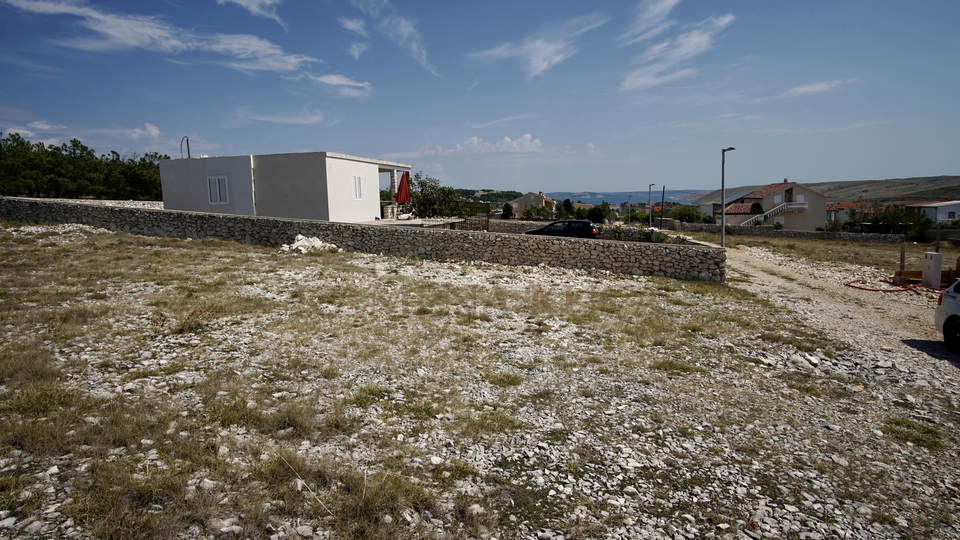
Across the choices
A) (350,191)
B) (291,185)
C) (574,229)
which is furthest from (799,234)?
(291,185)

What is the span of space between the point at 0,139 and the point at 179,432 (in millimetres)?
49640

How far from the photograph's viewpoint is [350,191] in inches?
952

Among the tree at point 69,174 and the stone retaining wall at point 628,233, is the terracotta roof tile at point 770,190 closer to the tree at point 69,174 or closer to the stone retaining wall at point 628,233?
the stone retaining wall at point 628,233

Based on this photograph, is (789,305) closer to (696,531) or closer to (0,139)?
(696,531)

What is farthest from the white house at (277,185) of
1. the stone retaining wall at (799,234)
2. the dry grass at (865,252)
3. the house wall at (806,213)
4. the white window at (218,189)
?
the house wall at (806,213)

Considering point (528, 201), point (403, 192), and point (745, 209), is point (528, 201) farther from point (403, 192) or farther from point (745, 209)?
point (403, 192)

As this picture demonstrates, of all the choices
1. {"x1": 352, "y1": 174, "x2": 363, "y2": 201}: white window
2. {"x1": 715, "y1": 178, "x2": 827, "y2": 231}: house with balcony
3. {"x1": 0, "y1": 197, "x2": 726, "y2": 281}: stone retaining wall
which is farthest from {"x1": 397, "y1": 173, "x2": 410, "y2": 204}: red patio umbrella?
{"x1": 715, "y1": 178, "x2": 827, "y2": 231}: house with balcony

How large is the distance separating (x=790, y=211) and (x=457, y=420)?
6756 cm

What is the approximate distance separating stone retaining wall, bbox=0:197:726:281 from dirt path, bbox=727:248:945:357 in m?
2.27

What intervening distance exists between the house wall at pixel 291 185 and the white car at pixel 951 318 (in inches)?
885

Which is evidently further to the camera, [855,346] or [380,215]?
[380,215]

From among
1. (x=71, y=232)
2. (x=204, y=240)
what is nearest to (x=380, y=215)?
(x=204, y=240)

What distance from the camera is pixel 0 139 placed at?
35875 millimetres

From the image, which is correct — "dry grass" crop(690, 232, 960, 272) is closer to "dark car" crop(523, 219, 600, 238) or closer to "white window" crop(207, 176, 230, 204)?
"dark car" crop(523, 219, 600, 238)
